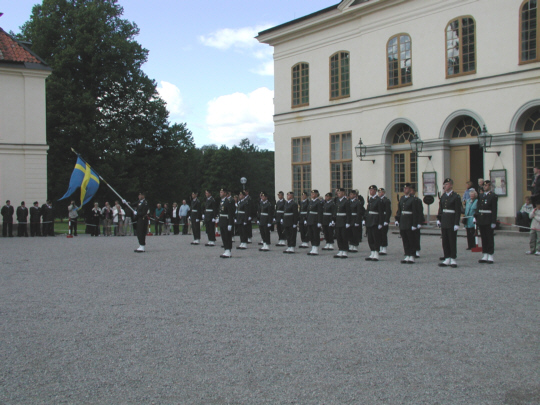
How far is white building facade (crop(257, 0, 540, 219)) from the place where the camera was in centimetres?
2225

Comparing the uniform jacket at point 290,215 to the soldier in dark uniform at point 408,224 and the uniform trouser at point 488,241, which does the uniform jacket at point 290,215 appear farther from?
the uniform trouser at point 488,241

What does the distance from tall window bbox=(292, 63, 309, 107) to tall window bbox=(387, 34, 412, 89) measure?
6.06 m

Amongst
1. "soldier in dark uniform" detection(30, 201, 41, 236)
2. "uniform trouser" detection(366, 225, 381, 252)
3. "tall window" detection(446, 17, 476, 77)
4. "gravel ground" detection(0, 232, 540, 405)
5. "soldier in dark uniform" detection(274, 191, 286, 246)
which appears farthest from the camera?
"soldier in dark uniform" detection(30, 201, 41, 236)

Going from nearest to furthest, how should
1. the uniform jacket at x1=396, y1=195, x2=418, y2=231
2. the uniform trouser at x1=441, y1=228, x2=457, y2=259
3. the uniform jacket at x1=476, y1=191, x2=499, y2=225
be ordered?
the uniform trouser at x1=441, y1=228, x2=457, y2=259 < the uniform jacket at x1=476, y1=191, x2=499, y2=225 < the uniform jacket at x1=396, y1=195, x2=418, y2=231

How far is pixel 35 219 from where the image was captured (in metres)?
28.0

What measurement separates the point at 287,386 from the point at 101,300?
4976 millimetres

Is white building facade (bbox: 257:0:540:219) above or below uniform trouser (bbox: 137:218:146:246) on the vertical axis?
above

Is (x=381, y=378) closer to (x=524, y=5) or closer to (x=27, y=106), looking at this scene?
(x=524, y=5)

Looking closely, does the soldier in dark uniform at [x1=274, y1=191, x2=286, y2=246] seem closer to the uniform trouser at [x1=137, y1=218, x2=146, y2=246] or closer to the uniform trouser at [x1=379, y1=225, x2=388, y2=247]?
the uniform trouser at [x1=379, y1=225, x2=388, y2=247]

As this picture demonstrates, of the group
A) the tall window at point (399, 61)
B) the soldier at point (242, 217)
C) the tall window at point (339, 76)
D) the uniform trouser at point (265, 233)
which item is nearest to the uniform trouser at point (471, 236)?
the uniform trouser at point (265, 233)

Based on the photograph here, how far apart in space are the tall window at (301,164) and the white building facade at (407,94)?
0.22 feet

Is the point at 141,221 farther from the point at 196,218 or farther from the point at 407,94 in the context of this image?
the point at 407,94

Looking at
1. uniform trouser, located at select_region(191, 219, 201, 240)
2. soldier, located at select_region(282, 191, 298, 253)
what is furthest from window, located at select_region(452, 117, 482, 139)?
uniform trouser, located at select_region(191, 219, 201, 240)

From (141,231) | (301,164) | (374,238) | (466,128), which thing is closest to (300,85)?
(301,164)
